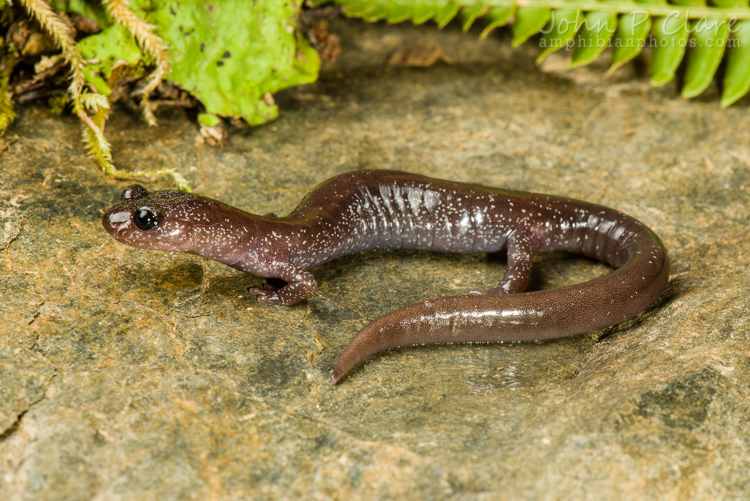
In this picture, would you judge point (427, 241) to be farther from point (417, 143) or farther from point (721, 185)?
point (721, 185)

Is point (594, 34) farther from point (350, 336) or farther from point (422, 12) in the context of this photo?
point (350, 336)

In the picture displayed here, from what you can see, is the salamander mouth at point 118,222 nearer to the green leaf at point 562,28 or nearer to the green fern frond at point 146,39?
the green fern frond at point 146,39

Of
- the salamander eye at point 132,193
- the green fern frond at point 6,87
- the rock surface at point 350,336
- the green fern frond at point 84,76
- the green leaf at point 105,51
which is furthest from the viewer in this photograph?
the green leaf at point 105,51

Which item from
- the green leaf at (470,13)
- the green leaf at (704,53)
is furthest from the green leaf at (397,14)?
the green leaf at (704,53)

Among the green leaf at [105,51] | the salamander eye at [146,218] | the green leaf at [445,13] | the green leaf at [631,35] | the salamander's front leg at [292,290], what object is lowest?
the salamander's front leg at [292,290]

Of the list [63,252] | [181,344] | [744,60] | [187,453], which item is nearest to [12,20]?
[63,252]

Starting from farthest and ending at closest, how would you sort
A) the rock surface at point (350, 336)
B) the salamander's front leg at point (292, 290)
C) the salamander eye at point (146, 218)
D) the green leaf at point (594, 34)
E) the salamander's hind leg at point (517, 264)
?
1. the green leaf at point (594, 34)
2. the salamander's hind leg at point (517, 264)
3. the salamander's front leg at point (292, 290)
4. the salamander eye at point (146, 218)
5. the rock surface at point (350, 336)
